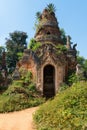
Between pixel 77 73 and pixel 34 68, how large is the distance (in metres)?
3.79

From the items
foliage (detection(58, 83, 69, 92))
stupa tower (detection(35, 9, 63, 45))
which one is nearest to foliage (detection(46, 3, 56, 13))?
stupa tower (detection(35, 9, 63, 45))

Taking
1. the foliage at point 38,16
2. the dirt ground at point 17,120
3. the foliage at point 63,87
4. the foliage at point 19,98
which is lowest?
the dirt ground at point 17,120

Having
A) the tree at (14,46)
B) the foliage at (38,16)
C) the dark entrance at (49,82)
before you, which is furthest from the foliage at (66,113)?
the tree at (14,46)

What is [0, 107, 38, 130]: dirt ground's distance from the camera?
62.8ft

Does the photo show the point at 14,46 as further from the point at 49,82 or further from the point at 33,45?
the point at 49,82

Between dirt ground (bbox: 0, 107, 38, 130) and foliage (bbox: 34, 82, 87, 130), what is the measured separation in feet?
2.09

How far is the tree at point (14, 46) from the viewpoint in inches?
1747

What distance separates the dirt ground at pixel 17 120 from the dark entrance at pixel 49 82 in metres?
5.26

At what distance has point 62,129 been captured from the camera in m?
17.3

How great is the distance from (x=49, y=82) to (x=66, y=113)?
10525 mm

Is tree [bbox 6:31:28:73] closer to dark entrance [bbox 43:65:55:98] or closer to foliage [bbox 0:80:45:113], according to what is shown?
dark entrance [bbox 43:65:55:98]

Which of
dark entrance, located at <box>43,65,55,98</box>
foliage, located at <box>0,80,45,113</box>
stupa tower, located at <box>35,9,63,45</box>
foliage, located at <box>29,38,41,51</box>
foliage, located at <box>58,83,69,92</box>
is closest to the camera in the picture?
foliage, located at <box>0,80,45,113</box>

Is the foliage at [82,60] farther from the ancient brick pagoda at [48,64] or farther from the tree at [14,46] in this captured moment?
the ancient brick pagoda at [48,64]

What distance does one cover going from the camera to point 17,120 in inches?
809
